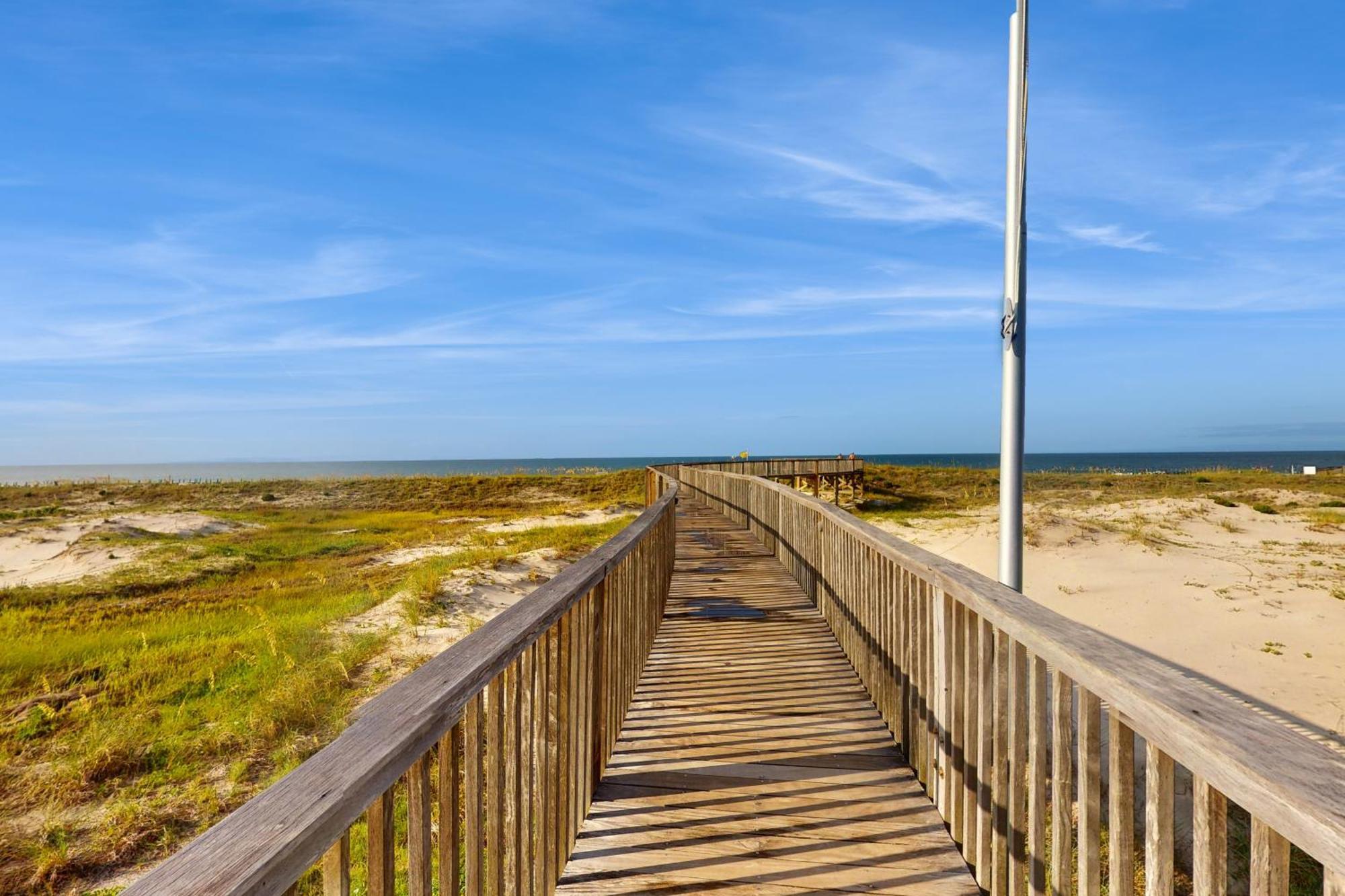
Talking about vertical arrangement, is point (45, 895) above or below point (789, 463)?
below

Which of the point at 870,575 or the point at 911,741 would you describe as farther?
the point at 870,575

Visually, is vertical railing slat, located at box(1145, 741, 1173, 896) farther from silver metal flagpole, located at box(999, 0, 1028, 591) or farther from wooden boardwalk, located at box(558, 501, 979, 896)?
silver metal flagpole, located at box(999, 0, 1028, 591)

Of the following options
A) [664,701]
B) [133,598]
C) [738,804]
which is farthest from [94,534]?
[738,804]

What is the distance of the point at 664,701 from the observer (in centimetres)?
479

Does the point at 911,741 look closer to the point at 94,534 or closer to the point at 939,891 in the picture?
the point at 939,891

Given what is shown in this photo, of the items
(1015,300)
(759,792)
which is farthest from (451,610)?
(1015,300)

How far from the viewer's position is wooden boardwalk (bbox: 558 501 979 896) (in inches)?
113

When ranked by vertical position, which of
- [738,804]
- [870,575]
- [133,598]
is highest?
[870,575]

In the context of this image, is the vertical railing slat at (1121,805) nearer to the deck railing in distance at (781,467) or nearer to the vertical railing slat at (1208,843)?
the vertical railing slat at (1208,843)

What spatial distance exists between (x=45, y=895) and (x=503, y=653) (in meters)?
4.07

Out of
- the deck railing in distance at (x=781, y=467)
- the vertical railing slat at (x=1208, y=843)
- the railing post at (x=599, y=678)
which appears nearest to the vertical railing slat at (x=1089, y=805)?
the vertical railing slat at (x=1208, y=843)

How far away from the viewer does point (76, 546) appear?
1834 centimetres

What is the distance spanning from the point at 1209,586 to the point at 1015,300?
28.1 feet

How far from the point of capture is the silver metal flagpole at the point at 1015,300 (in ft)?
17.8
